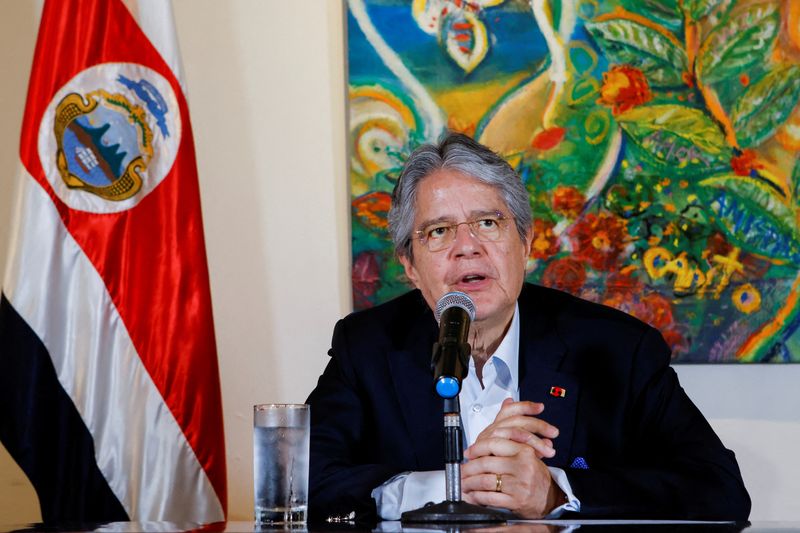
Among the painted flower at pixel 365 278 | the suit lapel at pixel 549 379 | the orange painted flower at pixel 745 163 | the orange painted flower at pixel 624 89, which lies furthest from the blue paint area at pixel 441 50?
the suit lapel at pixel 549 379

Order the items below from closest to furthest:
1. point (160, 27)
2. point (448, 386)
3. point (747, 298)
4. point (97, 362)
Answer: point (448, 386) < point (97, 362) < point (160, 27) < point (747, 298)

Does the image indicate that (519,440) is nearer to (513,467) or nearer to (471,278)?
(513,467)

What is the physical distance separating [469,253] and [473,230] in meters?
0.07

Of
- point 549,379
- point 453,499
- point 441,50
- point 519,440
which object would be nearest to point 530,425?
point 519,440

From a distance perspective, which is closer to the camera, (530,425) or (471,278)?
(530,425)

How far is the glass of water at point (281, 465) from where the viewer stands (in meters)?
1.58

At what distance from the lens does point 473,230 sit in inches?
90.6

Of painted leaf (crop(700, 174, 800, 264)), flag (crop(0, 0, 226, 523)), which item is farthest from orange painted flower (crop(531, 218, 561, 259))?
flag (crop(0, 0, 226, 523))

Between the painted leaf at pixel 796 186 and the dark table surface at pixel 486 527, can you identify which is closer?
the dark table surface at pixel 486 527

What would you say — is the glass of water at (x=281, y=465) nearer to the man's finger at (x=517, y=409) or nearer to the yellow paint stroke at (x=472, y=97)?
the man's finger at (x=517, y=409)

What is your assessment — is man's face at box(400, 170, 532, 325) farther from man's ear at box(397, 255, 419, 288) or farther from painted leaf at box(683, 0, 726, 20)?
painted leaf at box(683, 0, 726, 20)

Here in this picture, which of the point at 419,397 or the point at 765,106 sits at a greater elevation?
the point at 765,106

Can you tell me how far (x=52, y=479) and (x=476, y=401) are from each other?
115 cm

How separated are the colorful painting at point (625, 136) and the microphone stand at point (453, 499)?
154cm
